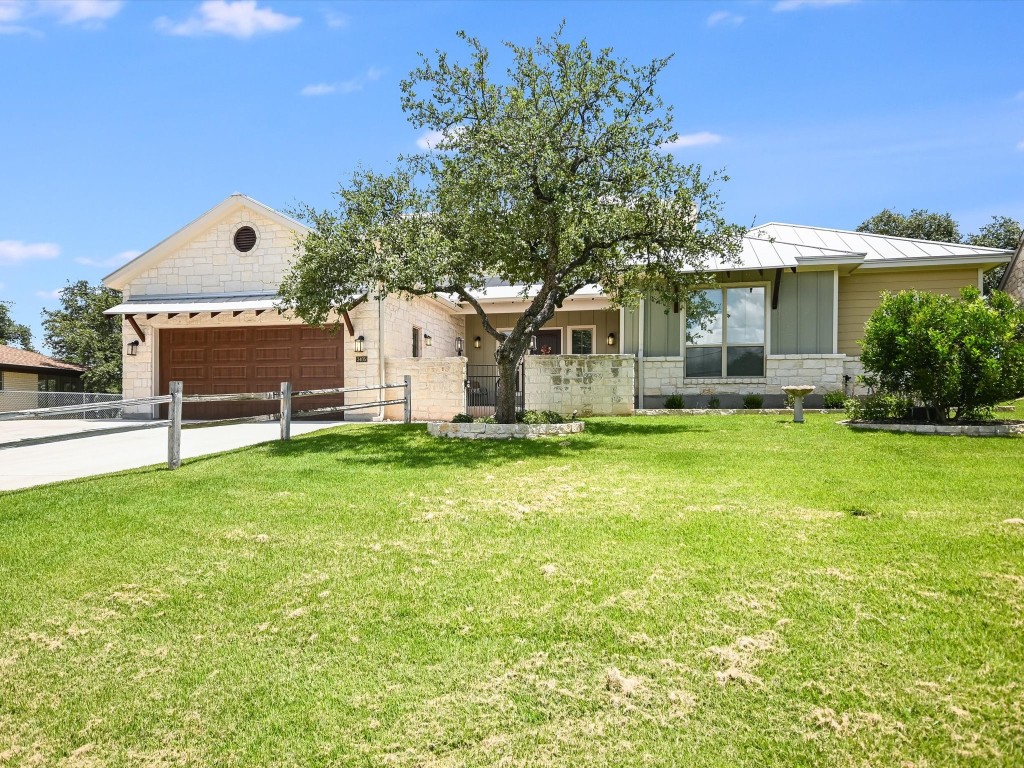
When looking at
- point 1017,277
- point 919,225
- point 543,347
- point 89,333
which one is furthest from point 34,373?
point 919,225

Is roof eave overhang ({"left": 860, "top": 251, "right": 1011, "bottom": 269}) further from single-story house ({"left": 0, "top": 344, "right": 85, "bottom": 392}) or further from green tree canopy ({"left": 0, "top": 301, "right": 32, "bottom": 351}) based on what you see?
green tree canopy ({"left": 0, "top": 301, "right": 32, "bottom": 351})

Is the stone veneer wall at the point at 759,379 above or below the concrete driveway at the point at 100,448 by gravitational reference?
above

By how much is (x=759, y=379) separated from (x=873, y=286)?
12.1ft

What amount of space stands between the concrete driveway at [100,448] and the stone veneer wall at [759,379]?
7.71m

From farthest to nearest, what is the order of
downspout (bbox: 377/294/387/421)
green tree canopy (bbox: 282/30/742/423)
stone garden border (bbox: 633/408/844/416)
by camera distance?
downspout (bbox: 377/294/387/421) < stone garden border (bbox: 633/408/844/416) < green tree canopy (bbox: 282/30/742/423)

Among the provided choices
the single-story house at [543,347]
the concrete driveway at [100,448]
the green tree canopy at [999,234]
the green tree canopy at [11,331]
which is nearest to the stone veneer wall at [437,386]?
the single-story house at [543,347]

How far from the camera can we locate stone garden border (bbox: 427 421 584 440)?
10.1 meters

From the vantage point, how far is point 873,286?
1465cm

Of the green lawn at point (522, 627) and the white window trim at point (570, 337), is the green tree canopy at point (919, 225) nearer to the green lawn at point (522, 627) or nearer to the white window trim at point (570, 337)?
the white window trim at point (570, 337)

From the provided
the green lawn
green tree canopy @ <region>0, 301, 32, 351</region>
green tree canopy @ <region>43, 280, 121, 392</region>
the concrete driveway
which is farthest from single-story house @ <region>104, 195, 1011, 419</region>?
green tree canopy @ <region>0, 301, 32, 351</region>

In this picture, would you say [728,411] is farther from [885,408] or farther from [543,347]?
[543,347]

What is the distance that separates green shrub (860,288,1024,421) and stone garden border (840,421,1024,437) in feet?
1.27

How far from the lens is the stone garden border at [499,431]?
396 inches

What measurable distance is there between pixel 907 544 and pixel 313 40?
34.2ft
